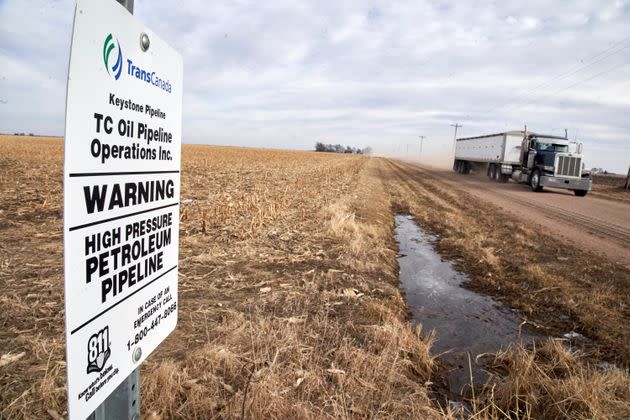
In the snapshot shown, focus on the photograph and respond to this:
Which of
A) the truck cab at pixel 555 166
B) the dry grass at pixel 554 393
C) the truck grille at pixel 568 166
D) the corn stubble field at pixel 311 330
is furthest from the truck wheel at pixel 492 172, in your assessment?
the dry grass at pixel 554 393

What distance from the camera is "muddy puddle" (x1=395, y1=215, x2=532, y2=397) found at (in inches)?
160

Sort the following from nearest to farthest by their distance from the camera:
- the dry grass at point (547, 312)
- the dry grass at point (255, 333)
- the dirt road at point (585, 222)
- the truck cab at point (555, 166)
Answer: the dry grass at point (255, 333) → the dry grass at point (547, 312) → the dirt road at point (585, 222) → the truck cab at point (555, 166)

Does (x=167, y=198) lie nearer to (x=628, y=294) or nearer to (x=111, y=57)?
(x=111, y=57)

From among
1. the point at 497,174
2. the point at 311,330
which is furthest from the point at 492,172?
the point at 311,330

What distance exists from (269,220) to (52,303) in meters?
5.05

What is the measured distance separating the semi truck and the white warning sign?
2375cm

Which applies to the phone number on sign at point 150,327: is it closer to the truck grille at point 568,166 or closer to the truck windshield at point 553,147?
the truck grille at point 568,166

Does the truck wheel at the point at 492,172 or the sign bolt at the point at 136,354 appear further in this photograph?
the truck wheel at the point at 492,172

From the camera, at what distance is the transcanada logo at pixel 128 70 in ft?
3.92

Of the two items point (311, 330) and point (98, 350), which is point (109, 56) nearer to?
point (98, 350)

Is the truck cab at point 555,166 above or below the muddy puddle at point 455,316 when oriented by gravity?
above

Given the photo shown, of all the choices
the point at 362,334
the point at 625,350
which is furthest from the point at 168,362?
the point at 625,350

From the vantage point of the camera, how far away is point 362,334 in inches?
150

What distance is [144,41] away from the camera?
1.43 metres
